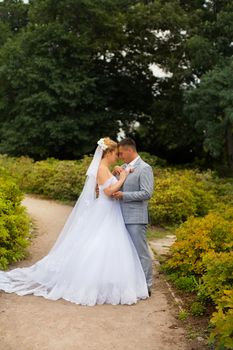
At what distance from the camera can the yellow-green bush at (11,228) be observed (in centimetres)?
784

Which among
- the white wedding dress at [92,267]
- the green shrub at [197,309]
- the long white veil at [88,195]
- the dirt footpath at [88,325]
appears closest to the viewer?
the dirt footpath at [88,325]

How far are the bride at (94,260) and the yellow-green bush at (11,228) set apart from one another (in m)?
0.85

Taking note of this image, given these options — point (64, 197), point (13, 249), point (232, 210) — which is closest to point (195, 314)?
point (13, 249)

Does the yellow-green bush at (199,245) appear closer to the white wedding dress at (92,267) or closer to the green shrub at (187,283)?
the green shrub at (187,283)

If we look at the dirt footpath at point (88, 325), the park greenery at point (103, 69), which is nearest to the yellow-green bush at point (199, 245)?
the dirt footpath at point (88, 325)

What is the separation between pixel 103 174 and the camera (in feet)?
22.1

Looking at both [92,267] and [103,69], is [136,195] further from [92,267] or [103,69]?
[103,69]

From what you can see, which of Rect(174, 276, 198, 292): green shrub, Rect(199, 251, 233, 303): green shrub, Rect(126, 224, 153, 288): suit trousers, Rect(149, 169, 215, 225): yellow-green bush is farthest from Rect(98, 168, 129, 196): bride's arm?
Rect(149, 169, 215, 225): yellow-green bush

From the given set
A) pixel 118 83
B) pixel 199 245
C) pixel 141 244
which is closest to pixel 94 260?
pixel 141 244

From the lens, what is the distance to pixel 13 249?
816cm

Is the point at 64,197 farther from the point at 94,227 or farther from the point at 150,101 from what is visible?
the point at 150,101

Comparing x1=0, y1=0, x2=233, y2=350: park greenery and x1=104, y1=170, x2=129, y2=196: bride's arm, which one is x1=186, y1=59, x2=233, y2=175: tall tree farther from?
x1=104, y1=170, x2=129, y2=196: bride's arm

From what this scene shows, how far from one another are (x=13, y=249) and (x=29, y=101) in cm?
1820

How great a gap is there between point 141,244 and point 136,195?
724 mm
